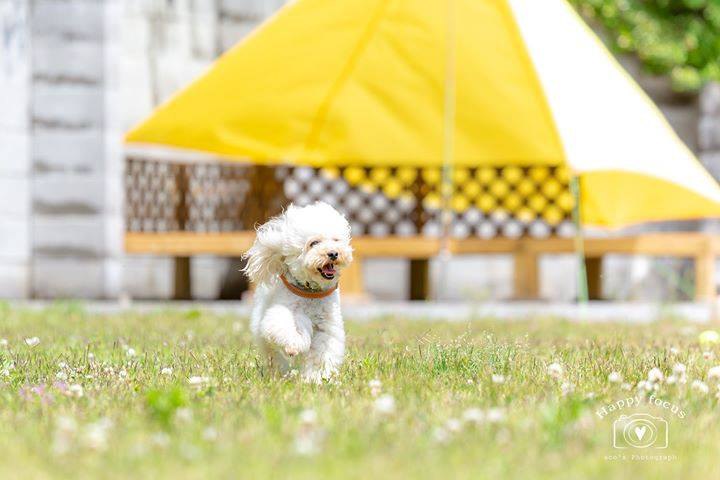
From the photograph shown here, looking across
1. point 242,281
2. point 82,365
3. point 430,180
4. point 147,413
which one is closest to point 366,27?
point 430,180

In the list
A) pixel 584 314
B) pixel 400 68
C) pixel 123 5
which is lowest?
pixel 584 314

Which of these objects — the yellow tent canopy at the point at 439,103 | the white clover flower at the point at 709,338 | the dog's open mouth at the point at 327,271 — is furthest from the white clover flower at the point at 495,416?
the yellow tent canopy at the point at 439,103

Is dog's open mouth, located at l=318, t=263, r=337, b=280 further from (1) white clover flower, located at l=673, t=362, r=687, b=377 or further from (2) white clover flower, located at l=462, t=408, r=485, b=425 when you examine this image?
(1) white clover flower, located at l=673, t=362, r=687, b=377

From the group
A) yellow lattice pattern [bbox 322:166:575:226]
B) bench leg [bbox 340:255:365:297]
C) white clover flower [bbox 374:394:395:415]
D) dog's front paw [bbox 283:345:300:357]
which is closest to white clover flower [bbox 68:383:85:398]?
dog's front paw [bbox 283:345:300:357]

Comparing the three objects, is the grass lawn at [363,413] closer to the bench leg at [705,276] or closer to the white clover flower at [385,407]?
the white clover flower at [385,407]

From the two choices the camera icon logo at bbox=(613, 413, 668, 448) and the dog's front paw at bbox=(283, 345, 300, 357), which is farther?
the dog's front paw at bbox=(283, 345, 300, 357)

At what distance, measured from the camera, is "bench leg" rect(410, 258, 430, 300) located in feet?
35.6

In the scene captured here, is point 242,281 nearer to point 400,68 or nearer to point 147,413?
point 400,68

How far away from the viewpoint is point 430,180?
10859 mm

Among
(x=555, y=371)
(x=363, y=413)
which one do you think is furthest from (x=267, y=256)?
(x=363, y=413)

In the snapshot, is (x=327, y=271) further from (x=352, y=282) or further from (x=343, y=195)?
(x=343, y=195)

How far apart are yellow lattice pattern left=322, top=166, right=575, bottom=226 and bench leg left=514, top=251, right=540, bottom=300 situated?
0.60 m

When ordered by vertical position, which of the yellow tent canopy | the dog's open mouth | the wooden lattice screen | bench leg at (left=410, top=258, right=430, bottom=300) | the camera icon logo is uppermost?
the yellow tent canopy

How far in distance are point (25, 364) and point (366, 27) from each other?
18.2 feet
